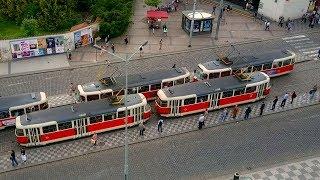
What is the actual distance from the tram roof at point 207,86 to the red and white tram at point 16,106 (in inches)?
435

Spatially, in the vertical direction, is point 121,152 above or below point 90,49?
below

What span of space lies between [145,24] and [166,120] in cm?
2109

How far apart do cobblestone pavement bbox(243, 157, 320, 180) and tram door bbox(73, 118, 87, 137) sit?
1353cm

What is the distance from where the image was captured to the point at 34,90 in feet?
143

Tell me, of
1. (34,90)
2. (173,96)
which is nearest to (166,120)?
(173,96)

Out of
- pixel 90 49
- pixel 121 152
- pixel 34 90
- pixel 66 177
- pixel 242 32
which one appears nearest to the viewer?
pixel 66 177

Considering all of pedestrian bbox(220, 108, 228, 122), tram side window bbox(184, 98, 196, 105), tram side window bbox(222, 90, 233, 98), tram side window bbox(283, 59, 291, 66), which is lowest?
pedestrian bbox(220, 108, 228, 122)

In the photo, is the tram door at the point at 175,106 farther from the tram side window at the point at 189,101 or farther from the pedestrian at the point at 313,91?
the pedestrian at the point at 313,91

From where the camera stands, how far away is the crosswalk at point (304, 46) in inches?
1997

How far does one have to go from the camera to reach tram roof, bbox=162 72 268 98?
128ft

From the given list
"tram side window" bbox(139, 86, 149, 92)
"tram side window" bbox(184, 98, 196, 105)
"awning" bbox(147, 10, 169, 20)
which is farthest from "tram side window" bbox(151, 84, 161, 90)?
"awning" bbox(147, 10, 169, 20)

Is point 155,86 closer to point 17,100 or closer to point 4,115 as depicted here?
point 17,100

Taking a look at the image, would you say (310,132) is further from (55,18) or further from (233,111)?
(55,18)

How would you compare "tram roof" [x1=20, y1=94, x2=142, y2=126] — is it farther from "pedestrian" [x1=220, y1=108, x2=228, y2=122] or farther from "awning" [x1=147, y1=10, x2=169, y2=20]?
"awning" [x1=147, y1=10, x2=169, y2=20]
